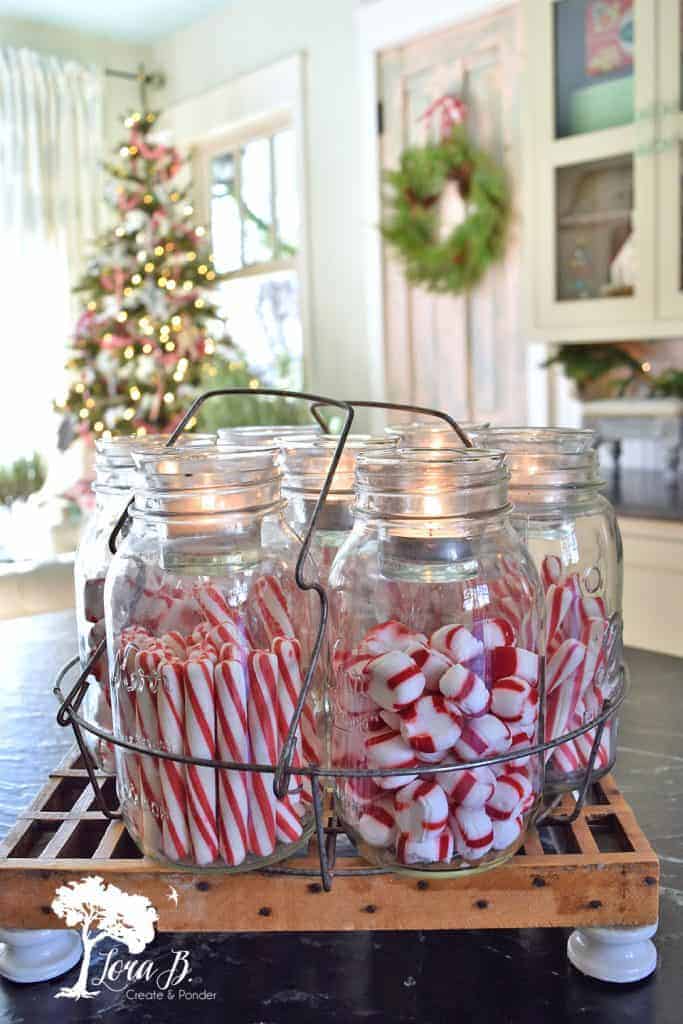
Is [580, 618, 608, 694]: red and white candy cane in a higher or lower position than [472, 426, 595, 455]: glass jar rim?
lower

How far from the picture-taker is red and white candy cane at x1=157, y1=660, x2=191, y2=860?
1.87ft

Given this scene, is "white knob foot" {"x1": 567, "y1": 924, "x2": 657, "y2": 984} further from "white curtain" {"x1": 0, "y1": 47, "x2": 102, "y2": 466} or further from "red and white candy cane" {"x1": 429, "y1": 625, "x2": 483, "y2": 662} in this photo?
"white curtain" {"x1": 0, "y1": 47, "x2": 102, "y2": 466}

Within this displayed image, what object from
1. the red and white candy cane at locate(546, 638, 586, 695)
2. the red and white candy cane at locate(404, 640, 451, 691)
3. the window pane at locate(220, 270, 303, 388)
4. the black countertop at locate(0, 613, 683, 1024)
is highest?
the window pane at locate(220, 270, 303, 388)

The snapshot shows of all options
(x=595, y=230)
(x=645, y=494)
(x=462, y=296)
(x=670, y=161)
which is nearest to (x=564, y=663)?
(x=645, y=494)

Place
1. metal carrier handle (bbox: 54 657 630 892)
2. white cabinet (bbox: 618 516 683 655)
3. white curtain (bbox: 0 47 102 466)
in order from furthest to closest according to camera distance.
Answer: white curtain (bbox: 0 47 102 466) → white cabinet (bbox: 618 516 683 655) → metal carrier handle (bbox: 54 657 630 892)

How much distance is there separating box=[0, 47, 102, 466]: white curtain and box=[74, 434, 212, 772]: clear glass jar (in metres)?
3.93

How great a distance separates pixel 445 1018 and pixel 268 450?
0.34 m

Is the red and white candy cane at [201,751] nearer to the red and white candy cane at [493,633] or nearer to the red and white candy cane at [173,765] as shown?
the red and white candy cane at [173,765]

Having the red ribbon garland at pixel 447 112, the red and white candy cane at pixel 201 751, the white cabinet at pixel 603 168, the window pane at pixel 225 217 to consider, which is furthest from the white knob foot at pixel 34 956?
the window pane at pixel 225 217

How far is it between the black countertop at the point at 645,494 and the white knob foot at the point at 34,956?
5.65 feet

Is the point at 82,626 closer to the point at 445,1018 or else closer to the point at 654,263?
the point at 445,1018

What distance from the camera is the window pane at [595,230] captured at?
8.73 feet

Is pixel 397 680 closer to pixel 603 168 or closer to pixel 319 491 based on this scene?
pixel 319 491

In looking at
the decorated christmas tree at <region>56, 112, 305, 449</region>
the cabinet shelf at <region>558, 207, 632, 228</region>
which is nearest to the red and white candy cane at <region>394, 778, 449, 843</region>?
the cabinet shelf at <region>558, 207, 632, 228</region>
